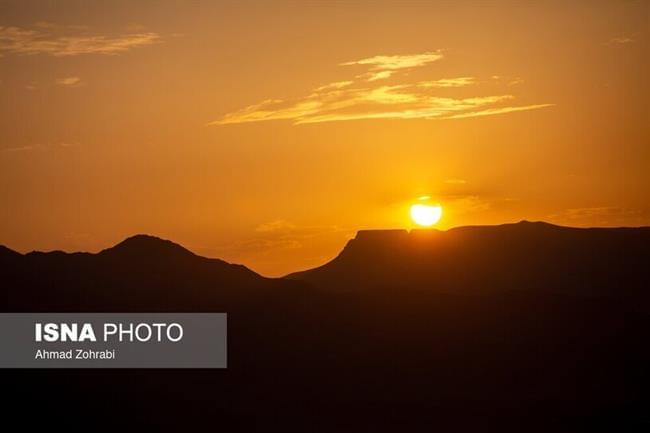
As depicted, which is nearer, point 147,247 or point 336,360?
point 336,360

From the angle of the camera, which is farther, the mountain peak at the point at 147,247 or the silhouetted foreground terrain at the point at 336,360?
the mountain peak at the point at 147,247

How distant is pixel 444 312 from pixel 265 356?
2598 cm

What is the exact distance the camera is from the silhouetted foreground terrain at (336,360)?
12600cm

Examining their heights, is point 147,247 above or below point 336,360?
above

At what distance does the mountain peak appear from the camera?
172788 millimetres

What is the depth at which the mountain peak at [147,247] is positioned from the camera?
173m

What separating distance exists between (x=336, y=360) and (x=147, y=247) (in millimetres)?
44564

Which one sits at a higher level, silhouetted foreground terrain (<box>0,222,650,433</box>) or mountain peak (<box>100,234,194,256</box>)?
mountain peak (<box>100,234,194,256</box>)

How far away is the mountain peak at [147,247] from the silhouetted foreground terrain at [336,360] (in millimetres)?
200

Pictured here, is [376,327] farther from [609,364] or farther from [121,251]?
[121,251]

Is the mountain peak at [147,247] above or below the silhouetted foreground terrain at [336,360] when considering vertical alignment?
above

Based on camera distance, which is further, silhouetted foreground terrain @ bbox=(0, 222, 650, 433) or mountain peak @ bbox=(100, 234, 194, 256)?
mountain peak @ bbox=(100, 234, 194, 256)

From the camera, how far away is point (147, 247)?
17412 centimetres

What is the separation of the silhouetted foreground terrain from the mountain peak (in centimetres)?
20
